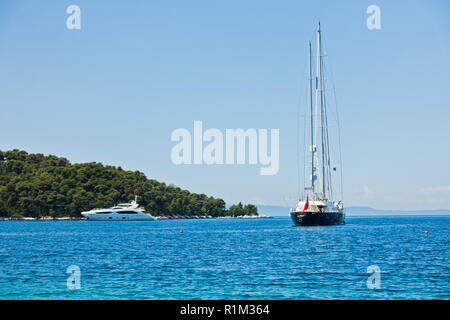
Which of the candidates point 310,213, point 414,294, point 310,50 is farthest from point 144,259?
point 310,50

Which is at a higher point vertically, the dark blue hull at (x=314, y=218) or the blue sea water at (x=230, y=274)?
the dark blue hull at (x=314, y=218)

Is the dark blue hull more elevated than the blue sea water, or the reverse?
the dark blue hull

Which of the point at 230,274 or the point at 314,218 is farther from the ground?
the point at 314,218

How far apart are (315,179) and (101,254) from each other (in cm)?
6146

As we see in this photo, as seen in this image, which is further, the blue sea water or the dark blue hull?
the dark blue hull

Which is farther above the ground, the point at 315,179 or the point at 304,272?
the point at 315,179

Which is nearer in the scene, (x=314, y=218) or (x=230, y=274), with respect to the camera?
(x=230, y=274)

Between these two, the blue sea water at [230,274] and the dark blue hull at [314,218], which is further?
the dark blue hull at [314,218]

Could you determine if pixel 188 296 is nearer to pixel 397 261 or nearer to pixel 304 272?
pixel 304 272

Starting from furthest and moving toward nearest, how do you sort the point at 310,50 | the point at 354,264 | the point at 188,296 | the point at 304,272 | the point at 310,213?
1. the point at 310,50
2. the point at 310,213
3. the point at 354,264
4. the point at 304,272
5. the point at 188,296

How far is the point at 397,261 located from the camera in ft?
142

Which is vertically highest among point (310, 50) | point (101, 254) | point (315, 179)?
point (310, 50)
